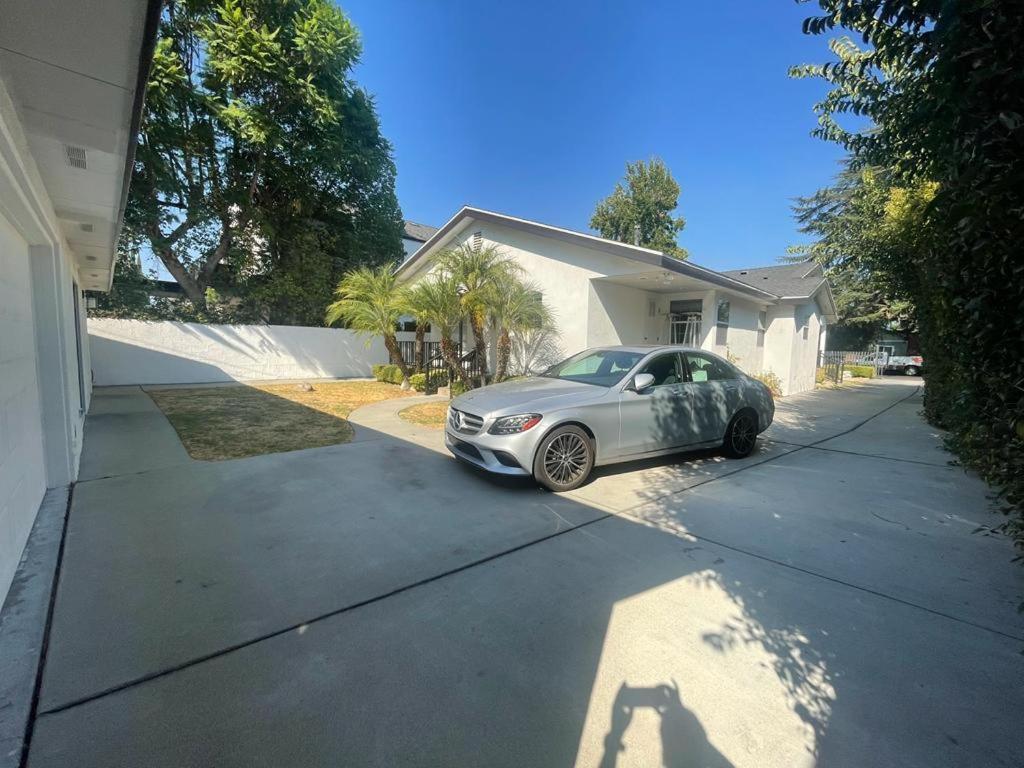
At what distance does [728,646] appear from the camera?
247 cm

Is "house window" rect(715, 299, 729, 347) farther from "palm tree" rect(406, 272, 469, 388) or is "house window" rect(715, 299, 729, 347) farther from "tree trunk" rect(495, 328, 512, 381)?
"palm tree" rect(406, 272, 469, 388)

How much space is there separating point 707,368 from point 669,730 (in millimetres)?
5190

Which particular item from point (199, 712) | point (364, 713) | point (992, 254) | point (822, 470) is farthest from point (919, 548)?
point (199, 712)

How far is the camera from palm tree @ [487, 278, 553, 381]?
1057 cm

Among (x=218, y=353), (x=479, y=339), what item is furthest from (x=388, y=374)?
(x=479, y=339)

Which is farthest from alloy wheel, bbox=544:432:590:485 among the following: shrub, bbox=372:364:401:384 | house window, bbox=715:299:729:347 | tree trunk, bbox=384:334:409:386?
shrub, bbox=372:364:401:384

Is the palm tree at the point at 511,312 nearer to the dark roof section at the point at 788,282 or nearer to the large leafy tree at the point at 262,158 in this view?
the dark roof section at the point at 788,282

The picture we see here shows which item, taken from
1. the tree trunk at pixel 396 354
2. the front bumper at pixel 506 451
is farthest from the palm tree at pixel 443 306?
the front bumper at pixel 506 451

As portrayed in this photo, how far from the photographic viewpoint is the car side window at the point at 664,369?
19.0 ft

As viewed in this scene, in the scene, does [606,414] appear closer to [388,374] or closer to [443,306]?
A: [443,306]

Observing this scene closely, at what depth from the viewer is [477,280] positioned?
1069 centimetres

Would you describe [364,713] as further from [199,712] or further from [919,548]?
[919,548]

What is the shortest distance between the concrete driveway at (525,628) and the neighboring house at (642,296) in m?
6.47

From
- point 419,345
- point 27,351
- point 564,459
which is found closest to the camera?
point 27,351
